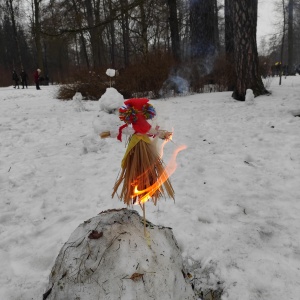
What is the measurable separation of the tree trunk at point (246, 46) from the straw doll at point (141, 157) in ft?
21.7

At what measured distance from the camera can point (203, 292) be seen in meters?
1.80

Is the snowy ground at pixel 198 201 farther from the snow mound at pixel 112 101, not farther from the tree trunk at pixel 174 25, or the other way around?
the tree trunk at pixel 174 25

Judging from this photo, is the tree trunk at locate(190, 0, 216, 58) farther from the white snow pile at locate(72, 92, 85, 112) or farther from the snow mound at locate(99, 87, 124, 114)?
the snow mound at locate(99, 87, 124, 114)

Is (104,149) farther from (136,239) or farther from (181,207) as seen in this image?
(136,239)

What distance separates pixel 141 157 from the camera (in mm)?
1562

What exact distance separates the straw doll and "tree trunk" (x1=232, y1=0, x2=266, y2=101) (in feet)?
21.7

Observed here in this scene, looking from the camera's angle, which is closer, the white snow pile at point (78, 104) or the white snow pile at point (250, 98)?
the white snow pile at point (250, 98)

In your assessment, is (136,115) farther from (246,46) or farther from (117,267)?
(246,46)

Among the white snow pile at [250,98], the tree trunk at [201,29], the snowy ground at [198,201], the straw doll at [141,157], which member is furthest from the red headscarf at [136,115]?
the tree trunk at [201,29]

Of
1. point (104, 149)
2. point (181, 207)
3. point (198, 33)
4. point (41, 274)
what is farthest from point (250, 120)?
point (198, 33)

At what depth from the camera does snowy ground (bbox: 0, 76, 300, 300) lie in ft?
6.33

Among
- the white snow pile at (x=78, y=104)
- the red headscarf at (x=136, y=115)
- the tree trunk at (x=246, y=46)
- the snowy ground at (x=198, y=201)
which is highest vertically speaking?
the tree trunk at (x=246, y=46)

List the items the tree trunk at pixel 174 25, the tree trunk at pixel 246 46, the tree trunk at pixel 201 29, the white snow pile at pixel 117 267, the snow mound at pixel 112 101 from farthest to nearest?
1. the tree trunk at pixel 174 25
2. the tree trunk at pixel 201 29
3. the tree trunk at pixel 246 46
4. the snow mound at pixel 112 101
5. the white snow pile at pixel 117 267

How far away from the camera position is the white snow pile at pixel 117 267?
131 centimetres
